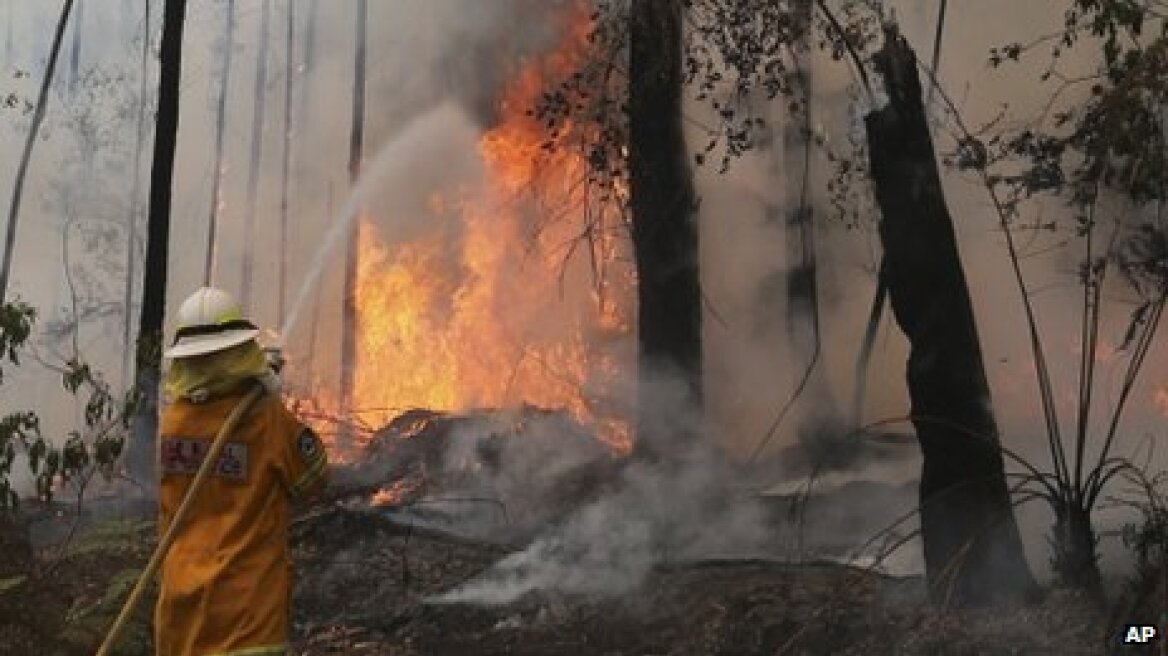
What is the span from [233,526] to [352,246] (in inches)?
211

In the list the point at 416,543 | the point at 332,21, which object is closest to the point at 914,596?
the point at 416,543

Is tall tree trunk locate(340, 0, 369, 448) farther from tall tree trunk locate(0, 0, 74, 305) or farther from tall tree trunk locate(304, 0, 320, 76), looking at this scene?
tall tree trunk locate(0, 0, 74, 305)

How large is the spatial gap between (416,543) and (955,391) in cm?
351

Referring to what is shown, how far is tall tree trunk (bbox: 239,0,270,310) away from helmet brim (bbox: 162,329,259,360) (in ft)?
18.5

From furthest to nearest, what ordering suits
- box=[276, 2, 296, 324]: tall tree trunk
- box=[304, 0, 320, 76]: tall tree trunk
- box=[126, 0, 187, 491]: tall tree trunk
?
box=[126, 0, 187, 491]: tall tree trunk < box=[304, 0, 320, 76]: tall tree trunk < box=[276, 2, 296, 324]: tall tree trunk

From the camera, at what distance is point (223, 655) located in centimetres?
366

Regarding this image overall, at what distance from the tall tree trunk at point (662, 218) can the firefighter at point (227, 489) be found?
152 inches

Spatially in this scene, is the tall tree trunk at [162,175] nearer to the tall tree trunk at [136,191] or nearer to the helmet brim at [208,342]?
the tall tree trunk at [136,191]

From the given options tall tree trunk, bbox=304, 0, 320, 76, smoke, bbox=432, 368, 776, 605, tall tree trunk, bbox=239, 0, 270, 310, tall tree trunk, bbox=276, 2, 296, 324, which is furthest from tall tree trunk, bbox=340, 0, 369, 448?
smoke, bbox=432, 368, 776, 605

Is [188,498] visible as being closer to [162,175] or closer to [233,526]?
[233,526]

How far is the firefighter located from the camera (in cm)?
369

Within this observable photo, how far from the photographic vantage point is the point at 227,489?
375 centimetres

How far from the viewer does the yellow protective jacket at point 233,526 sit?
3684mm

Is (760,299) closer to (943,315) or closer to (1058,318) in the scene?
(943,315)
